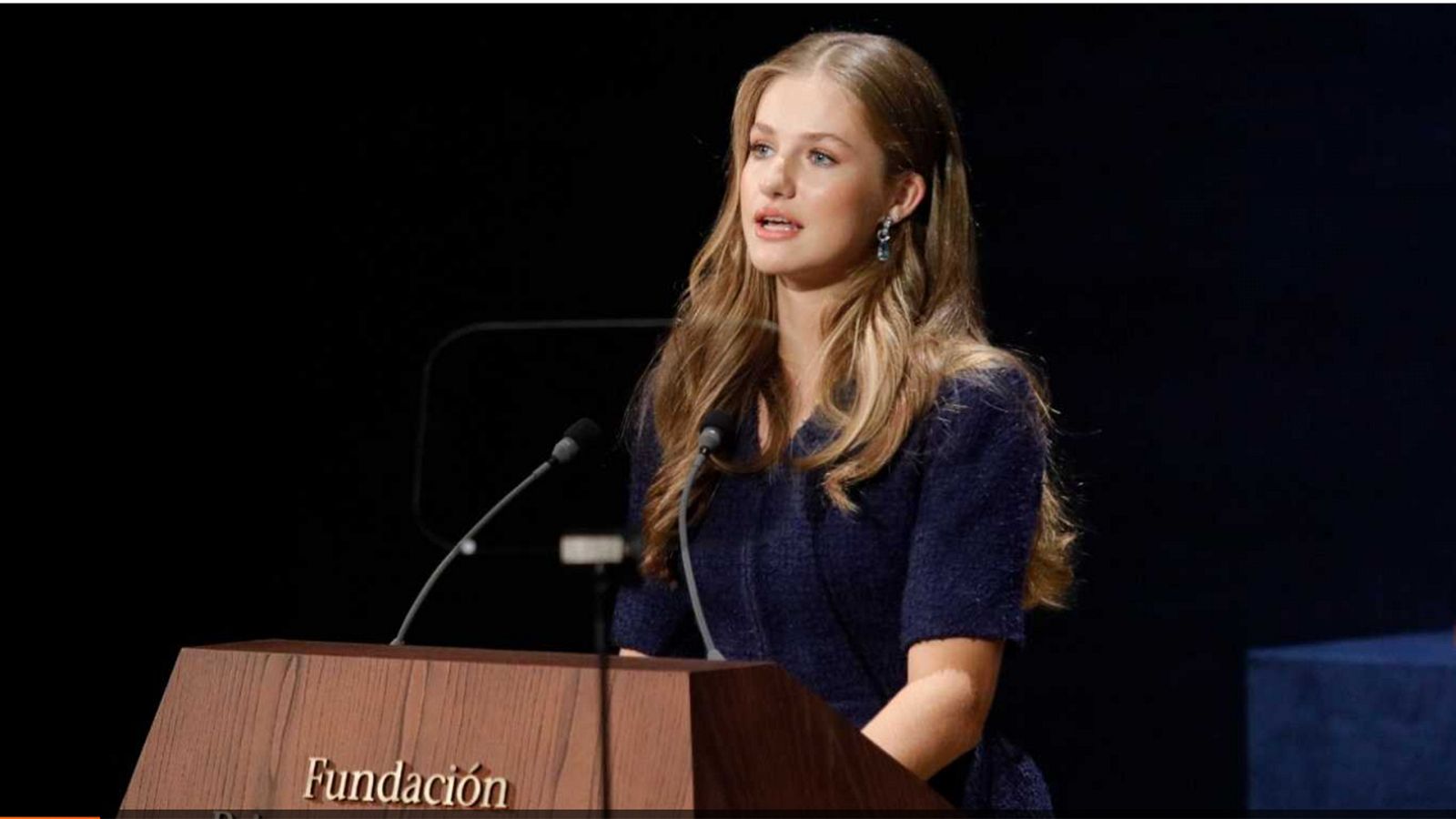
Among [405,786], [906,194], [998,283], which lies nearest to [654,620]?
[906,194]

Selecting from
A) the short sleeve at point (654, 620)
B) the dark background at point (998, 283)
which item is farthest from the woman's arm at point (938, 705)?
the dark background at point (998, 283)

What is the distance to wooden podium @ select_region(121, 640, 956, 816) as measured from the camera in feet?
4.62

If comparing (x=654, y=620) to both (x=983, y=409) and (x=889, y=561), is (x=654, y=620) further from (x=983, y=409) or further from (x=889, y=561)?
(x=983, y=409)

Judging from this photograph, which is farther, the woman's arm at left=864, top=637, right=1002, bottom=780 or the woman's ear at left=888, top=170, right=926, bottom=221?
the woman's ear at left=888, top=170, right=926, bottom=221

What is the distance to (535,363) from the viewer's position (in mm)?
1841

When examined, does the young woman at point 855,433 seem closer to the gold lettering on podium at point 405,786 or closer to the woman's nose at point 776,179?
the woman's nose at point 776,179

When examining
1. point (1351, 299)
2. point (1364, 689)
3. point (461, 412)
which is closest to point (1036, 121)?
point (1351, 299)

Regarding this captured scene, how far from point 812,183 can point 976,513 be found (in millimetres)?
397

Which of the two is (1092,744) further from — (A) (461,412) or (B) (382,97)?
(A) (461,412)

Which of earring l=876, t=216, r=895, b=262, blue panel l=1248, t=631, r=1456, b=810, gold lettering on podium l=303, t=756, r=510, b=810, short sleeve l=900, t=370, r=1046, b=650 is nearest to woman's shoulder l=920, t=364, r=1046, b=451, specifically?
short sleeve l=900, t=370, r=1046, b=650

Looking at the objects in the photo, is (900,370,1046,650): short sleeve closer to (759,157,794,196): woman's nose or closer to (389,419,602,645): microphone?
(759,157,794,196): woman's nose

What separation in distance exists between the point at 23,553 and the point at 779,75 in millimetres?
1822

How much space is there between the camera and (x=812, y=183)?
2.13 metres

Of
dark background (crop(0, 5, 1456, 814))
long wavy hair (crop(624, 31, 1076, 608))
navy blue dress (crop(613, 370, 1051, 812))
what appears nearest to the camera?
navy blue dress (crop(613, 370, 1051, 812))
